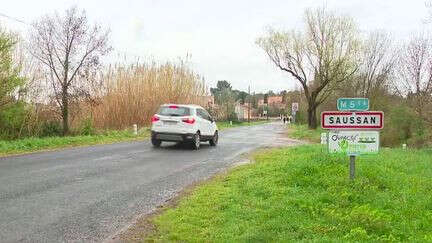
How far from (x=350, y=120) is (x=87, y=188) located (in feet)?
16.9

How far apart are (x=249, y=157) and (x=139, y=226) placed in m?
10.2

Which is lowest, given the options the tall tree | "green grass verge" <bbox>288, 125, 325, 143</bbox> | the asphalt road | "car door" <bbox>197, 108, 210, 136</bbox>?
"green grass verge" <bbox>288, 125, 325, 143</bbox>

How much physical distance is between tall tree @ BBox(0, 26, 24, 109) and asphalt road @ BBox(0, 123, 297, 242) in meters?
6.37

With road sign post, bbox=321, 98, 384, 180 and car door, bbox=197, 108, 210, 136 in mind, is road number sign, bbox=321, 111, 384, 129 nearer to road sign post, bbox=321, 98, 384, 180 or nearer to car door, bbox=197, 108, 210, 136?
road sign post, bbox=321, 98, 384, 180

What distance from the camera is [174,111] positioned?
1966cm

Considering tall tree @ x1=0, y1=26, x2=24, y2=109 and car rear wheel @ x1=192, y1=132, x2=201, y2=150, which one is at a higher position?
tall tree @ x1=0, y1=26, x2=24, y2=109

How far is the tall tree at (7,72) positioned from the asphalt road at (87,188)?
20.9 ft

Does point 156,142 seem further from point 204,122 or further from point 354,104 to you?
point 354,104

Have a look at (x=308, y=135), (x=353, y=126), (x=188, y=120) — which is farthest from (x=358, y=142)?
(x=308, y=135)

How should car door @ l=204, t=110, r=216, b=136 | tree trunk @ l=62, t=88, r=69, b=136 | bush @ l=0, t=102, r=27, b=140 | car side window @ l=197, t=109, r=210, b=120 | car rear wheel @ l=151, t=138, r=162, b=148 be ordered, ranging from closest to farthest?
car rear wheel @ l=151, t=138, r=162, b=148 → car side window @ l=197, t=109, r=210, b=120 → car door @ l=204, t=110, r=216, b=136 → bush @ l=0, t=102, r=27, b=140 → tree trunk @ l=62, t=88, r=69, b=136

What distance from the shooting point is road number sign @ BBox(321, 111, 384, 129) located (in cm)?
934

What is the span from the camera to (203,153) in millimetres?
18328

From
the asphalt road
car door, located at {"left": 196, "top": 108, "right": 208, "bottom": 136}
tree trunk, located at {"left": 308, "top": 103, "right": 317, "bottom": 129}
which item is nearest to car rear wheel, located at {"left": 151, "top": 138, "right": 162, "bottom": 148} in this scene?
car door, located at {"left": 196, "top": 108, "right": 208, "bottom": 136}

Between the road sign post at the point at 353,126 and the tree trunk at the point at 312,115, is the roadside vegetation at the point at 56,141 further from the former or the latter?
the tree trunk at the point at 312,115
